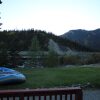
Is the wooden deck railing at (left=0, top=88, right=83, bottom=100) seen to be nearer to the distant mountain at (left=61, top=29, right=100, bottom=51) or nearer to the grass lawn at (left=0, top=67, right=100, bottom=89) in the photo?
the grass lawn at (left=0, top=67, right=100, bottom=89)

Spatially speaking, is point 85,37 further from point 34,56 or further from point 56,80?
point 56,80

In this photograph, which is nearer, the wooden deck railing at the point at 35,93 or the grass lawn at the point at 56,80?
the wooden deck railing at the point at 35,93

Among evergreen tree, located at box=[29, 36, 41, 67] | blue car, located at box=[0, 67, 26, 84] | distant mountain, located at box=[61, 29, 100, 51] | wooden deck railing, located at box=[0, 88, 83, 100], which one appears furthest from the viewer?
distant mountain, located at box=[61, 29, 100, 51]

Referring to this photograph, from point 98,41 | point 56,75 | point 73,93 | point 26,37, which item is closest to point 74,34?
point 98,41

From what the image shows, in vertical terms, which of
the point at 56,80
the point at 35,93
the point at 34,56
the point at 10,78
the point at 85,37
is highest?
the point at 85,37

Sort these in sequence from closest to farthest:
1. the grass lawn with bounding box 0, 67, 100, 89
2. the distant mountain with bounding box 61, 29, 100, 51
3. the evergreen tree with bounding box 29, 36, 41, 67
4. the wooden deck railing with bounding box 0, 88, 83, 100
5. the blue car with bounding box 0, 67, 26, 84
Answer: the wooden deck railing with bounding box 0, 88, 83, 100 → the grass lawn with bounding box 0, 67, 100, 89 → the blue car with bounding box 0, 67, 26, 84 → the evergreen tree with bounding box 29, 36, 41, 67 → the distant mountain with bounding box 61, 29, 100, 51

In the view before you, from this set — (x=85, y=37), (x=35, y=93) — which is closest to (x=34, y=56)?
(x=35, y=93)

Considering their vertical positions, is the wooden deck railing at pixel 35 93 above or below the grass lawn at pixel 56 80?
above

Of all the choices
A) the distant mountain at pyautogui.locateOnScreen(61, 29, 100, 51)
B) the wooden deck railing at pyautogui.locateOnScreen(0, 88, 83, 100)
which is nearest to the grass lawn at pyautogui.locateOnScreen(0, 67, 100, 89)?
the wooden deck railing at pyautogui.locateOnScreen(0, 88, 83, 100)

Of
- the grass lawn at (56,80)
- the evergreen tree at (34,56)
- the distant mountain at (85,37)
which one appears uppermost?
the distant mountain at (85,37)

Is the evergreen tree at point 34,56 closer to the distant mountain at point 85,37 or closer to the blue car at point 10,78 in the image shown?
the blue car at point 10,78

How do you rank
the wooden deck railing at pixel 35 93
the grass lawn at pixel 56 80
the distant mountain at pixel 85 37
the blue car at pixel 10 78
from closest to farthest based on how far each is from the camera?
1. the wooden deck railing at pixel 35 93
2. the grass lawn at pixel 56 80
3. the blue car at pixel 10 78
4. the distant mountain at pixel 85 37

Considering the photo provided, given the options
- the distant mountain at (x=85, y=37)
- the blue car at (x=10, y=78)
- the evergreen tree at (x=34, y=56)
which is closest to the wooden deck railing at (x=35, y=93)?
the blue car at (x=10, y=78)

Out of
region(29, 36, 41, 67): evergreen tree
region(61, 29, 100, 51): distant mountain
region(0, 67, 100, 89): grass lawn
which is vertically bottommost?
region(0, 67, 100, 89): grass lawn
